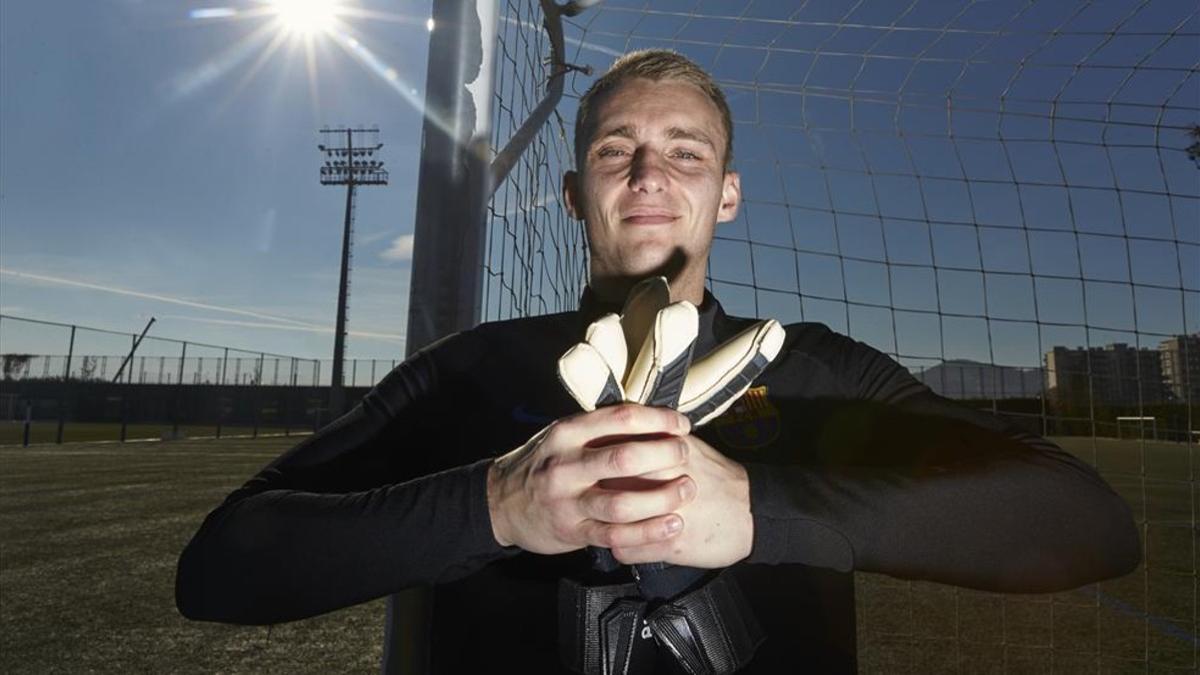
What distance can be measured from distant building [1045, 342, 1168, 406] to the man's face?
3.58 m

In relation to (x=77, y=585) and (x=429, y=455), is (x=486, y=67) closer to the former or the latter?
(x=429, y=455)

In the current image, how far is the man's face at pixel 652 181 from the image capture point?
1.16 metres

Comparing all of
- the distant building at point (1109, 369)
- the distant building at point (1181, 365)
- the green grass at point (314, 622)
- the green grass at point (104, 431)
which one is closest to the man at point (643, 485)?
the green grass at point (314, 622)

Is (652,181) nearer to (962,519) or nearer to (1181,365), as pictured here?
(962,519)

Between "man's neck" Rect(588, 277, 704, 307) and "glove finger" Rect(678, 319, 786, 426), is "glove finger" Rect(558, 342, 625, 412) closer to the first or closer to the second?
"glove finger" Rect(678, 319, 786, 426)

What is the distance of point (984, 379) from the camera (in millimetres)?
4301

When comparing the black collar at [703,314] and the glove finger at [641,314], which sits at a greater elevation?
the black collar at [703,314]

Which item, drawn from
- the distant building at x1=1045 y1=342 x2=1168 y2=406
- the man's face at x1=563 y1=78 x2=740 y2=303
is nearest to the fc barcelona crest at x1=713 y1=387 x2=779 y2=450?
the man's face at x1=563 y1=78 x2=740 y2=303

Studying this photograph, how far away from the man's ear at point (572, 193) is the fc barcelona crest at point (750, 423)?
1.48ft

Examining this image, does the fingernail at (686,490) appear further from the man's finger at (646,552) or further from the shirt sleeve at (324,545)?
the shirt sleeve at (324,545)

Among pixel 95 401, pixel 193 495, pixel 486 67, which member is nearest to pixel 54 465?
pixel 193 495

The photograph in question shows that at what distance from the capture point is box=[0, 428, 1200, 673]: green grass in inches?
113

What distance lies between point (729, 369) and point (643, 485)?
0.16 m

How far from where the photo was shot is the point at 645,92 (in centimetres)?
121
